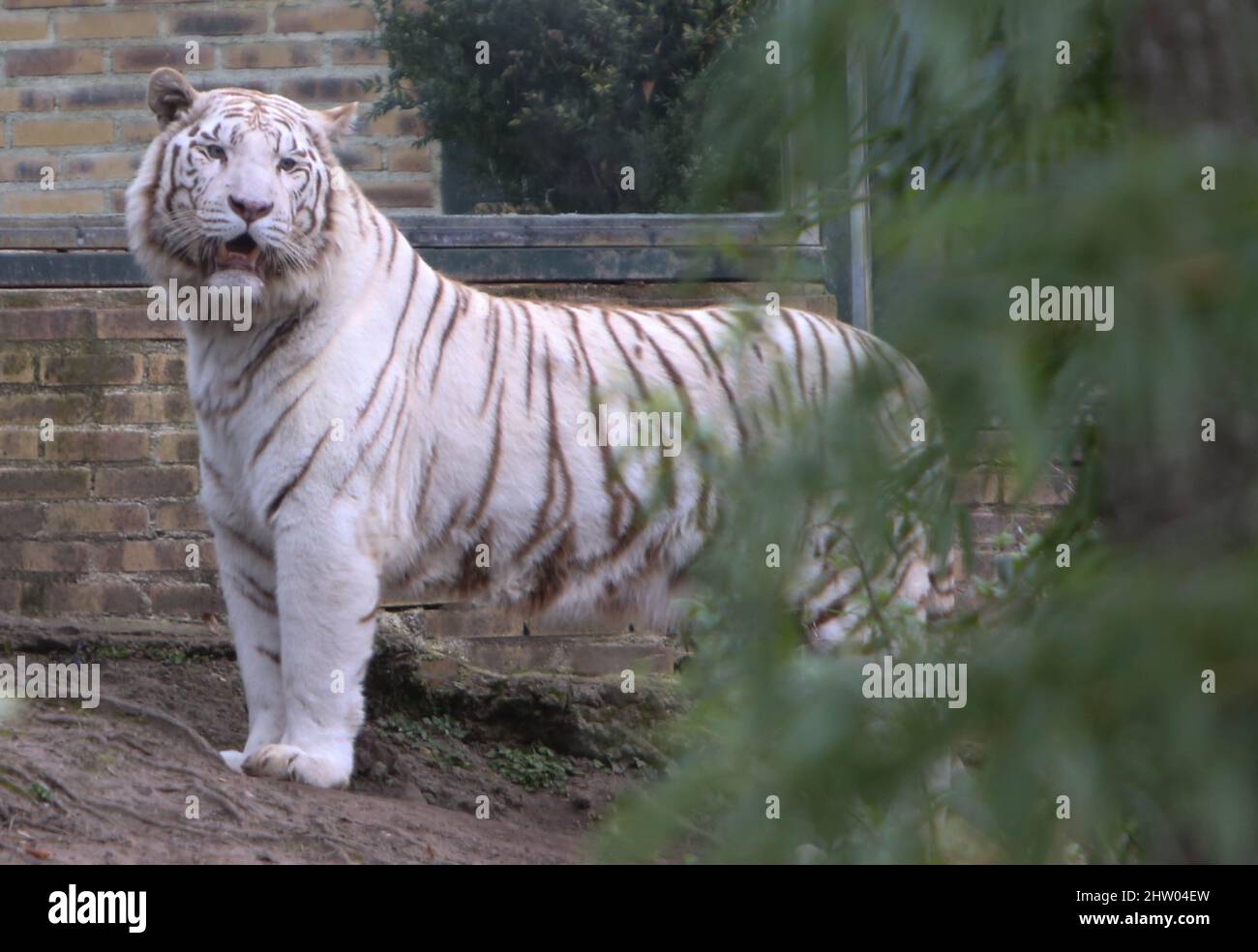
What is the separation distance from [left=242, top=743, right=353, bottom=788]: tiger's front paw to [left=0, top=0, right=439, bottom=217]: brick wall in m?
2.08

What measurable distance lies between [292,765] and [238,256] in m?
1.28

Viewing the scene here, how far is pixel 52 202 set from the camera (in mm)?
4891

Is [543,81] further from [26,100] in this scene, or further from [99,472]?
[99,472]

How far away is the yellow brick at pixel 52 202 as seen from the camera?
4867mm

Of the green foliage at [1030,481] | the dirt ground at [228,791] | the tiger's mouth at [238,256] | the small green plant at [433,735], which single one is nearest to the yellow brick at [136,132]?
the tiger's mouth at [238,256]

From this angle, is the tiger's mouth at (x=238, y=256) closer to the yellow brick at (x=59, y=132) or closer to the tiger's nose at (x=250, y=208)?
the tiger's nose at (x=250, y=208)

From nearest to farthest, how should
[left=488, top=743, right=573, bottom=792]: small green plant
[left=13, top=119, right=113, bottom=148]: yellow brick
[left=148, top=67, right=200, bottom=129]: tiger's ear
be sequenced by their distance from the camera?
[left=148, top=67, right=200, bottom=129]: tiger's ear, [left=488, top=743, right=573, bottom=792]: small green plant, [left=13, top=119, right=113, bottom=148]: yellow brick

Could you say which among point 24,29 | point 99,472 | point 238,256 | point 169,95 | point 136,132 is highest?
point 24,29

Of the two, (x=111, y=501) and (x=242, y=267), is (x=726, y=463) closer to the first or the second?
(x=242, y=267)

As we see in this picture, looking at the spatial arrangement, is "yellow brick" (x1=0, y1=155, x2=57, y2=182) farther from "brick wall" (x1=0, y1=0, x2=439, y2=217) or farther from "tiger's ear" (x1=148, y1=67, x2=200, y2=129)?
"tiger's ear" (x1=148, y1=67, x2=200, y2=129)

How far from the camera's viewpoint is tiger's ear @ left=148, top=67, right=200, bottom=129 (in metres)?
3.73

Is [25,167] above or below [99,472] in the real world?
above

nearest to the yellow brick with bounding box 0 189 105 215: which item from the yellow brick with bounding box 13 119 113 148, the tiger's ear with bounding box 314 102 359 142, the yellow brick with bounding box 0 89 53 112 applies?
the yellow brick with bounding box 13 119 113 148

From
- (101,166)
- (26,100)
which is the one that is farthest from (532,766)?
(26,100)
